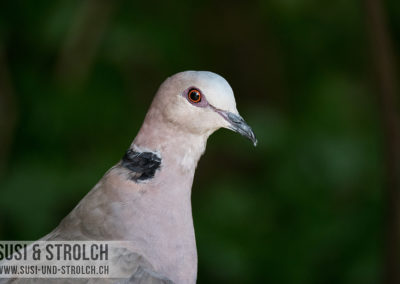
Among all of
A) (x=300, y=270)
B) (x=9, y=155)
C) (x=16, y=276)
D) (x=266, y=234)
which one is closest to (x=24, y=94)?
(x=9, y=155)

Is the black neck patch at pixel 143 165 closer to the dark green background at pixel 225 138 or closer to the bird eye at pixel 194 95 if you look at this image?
the bird eye at pixel 194 95

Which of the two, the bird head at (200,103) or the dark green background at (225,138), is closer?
the bird head at (200,103)

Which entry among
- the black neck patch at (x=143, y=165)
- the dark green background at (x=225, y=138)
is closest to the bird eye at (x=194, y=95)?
the black neck patch at (x=143, y=165)

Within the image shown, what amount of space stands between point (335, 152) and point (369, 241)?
451 millimetres

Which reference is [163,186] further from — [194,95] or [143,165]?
[194,95]

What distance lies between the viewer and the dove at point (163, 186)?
169 centimetres

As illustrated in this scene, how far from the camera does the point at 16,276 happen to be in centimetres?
166

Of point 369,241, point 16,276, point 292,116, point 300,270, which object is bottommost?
point 300,270

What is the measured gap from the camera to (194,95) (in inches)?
68.3

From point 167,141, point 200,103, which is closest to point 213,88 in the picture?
point 200,103

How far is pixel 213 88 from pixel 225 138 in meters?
1.76

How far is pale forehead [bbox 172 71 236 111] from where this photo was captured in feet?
5.61

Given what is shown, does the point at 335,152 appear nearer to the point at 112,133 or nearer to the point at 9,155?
the point at 112,133

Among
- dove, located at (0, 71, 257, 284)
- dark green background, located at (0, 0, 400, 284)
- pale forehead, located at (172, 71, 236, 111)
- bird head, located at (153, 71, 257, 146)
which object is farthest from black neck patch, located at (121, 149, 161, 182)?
dark green background, located at (0, 0, 400, 284)
